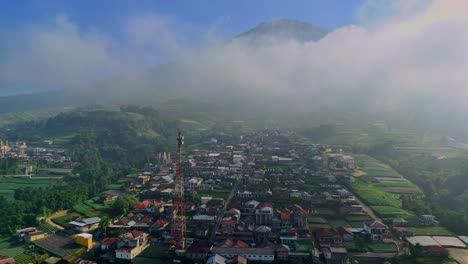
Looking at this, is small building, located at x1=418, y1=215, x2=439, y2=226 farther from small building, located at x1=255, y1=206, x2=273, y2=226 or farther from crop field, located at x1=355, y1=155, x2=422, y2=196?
small building, located at x1=255, y1=206, x2=273, y2=226

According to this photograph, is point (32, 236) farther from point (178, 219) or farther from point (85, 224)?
point (178, 219)

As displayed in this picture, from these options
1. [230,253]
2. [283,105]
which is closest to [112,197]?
[230,253]

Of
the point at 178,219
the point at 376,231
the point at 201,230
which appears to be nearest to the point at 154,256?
the point at 201,230

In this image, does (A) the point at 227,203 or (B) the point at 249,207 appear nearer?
(B) the point at 249,207

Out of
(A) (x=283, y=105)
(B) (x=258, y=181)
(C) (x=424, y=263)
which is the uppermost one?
(A) (x=283, y=105)

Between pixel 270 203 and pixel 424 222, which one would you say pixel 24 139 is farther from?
pixel 424 222

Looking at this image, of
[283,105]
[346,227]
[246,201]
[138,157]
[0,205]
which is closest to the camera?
[346,227]

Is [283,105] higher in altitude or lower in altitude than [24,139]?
higher
